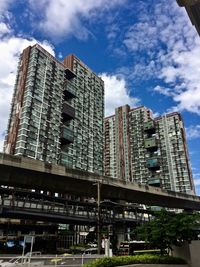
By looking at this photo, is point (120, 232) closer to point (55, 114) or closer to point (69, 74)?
point (55, 114)

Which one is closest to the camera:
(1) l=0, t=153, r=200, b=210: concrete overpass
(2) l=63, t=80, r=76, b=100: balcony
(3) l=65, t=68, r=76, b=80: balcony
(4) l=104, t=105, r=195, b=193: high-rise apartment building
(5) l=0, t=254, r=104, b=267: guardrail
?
(5) l=0, t=254, r=104, b=267: guardrail

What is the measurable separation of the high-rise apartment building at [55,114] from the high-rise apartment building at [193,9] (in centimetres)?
7515

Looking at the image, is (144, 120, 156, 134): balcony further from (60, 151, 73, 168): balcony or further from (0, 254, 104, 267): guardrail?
(0, 254, 104, 267): guardrail

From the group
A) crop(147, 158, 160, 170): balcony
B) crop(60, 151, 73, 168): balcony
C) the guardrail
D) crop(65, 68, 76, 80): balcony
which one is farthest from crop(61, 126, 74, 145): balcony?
the guardrail

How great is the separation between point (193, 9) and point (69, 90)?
337ft

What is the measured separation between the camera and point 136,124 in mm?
152375

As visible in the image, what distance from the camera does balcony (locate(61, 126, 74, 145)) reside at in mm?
98500

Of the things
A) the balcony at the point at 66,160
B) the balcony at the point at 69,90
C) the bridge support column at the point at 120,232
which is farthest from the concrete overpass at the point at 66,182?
the balcony at the point at 69,90

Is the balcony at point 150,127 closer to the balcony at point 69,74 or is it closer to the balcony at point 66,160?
the balcony at point 69,74

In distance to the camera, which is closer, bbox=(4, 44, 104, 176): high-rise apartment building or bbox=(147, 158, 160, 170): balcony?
bbox=(4, 44, 104, 176): high-rise apartment building

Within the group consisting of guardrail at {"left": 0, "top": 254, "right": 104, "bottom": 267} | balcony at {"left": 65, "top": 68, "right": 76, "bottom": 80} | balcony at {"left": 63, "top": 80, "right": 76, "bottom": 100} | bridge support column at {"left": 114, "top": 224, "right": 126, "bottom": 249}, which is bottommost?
guardrail at {"left": 0, "top": 254, "right": 104, "bottom": 267}

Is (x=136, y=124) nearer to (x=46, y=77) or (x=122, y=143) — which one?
(x=122, y=143)

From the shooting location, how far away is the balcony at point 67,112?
4122 inches

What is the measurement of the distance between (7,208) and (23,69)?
2700 inches
